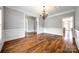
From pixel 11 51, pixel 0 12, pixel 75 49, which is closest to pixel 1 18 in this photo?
pixel 0 12

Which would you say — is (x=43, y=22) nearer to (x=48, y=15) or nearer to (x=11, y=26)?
(x=48, y=15)

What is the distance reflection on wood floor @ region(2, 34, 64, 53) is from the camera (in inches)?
72.7

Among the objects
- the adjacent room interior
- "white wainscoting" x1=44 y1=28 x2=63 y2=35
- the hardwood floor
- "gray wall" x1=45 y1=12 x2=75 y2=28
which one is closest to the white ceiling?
the adjacent room interior

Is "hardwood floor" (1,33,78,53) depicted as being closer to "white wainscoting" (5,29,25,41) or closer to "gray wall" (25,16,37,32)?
"white wainscoting" (5,29,25,41)

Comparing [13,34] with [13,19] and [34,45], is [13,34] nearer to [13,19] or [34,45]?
[13,19]

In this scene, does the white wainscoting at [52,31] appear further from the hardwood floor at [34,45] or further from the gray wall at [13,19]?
the gray wall at [13,19]

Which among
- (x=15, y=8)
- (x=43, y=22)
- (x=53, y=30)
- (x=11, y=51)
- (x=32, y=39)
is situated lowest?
(x=11, y=51)

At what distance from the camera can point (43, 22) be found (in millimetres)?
1915

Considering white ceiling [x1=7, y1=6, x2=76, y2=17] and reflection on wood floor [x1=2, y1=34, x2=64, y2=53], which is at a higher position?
white ceiling [x1=7, y1=6, x2=76, y2=17]

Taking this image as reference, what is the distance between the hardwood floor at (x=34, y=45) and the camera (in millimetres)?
1847

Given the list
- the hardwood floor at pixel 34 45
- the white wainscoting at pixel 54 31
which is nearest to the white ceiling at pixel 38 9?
the white wainscoting at pixel 54 31
